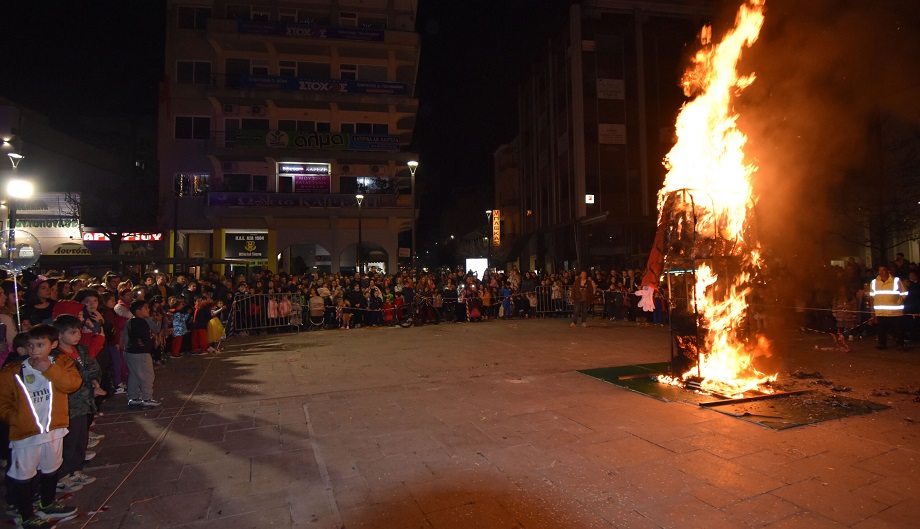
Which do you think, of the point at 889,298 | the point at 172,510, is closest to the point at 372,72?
the point at 889,298

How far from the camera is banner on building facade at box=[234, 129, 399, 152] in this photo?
26.3 meters

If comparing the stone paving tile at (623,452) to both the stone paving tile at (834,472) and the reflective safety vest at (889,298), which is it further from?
the reflective safety vest at (889,298)

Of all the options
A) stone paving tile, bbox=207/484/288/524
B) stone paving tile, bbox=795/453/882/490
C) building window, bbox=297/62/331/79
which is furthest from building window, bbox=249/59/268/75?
stone paving tile, bbox=795/453/882/490

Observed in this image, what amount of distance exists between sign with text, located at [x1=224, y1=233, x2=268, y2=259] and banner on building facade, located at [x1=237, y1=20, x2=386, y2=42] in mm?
11382

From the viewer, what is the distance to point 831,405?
5941 millimetres

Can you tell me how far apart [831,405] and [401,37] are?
28.0 meters

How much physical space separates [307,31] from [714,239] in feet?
87.8

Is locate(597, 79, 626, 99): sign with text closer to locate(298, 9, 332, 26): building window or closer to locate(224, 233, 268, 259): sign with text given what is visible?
locate(298, 9, 332, 26): building window

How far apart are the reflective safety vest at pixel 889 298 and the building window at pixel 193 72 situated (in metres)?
31.2

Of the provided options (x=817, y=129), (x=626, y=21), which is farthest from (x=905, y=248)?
(x=626, y=21)

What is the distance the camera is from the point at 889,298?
9625 millimetres

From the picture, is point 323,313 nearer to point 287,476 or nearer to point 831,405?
Answer: point 287,476

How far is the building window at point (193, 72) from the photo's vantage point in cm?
2712

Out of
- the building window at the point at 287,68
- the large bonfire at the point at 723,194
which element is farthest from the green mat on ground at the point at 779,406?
the building window at the point at 287,68
